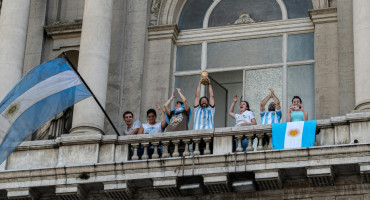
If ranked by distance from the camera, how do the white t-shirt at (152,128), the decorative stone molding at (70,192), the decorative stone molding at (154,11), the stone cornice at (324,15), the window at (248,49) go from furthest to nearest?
the decorative stone molding at (154,11), the window at (248,49), the stone cornice at (324,15), the white t-shirt at (152,128), the decorative stone molding at (70,192)

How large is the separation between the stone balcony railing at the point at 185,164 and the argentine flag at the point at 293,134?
209mm

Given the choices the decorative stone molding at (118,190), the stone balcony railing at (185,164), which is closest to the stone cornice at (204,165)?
the stone balcony railing at (185,164)

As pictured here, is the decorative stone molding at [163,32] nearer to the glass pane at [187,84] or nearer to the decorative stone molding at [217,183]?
the glass pane at [187,84]

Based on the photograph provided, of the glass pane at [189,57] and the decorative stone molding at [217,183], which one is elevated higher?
the glass pane at [189,57]

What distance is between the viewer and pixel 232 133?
25.1 metres

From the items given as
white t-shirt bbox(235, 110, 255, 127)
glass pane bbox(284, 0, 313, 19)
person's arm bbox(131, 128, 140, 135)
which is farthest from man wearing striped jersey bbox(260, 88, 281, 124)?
glass pane bbox(284, 0, 313, 19)

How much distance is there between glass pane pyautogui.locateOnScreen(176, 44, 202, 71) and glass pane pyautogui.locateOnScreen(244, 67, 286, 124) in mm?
1552

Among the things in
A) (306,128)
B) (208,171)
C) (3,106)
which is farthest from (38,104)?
(306,128)

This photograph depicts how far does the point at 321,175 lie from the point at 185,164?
3029 millimetres

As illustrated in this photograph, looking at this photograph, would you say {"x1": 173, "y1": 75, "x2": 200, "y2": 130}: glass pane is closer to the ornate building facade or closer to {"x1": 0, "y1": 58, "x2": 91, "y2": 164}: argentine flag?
the ornate building facade

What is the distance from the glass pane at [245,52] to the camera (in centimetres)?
2997

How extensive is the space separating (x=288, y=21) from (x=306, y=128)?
6.15 meters

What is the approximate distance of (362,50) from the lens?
87.8 feet

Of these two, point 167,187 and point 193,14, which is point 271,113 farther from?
point 193,14
